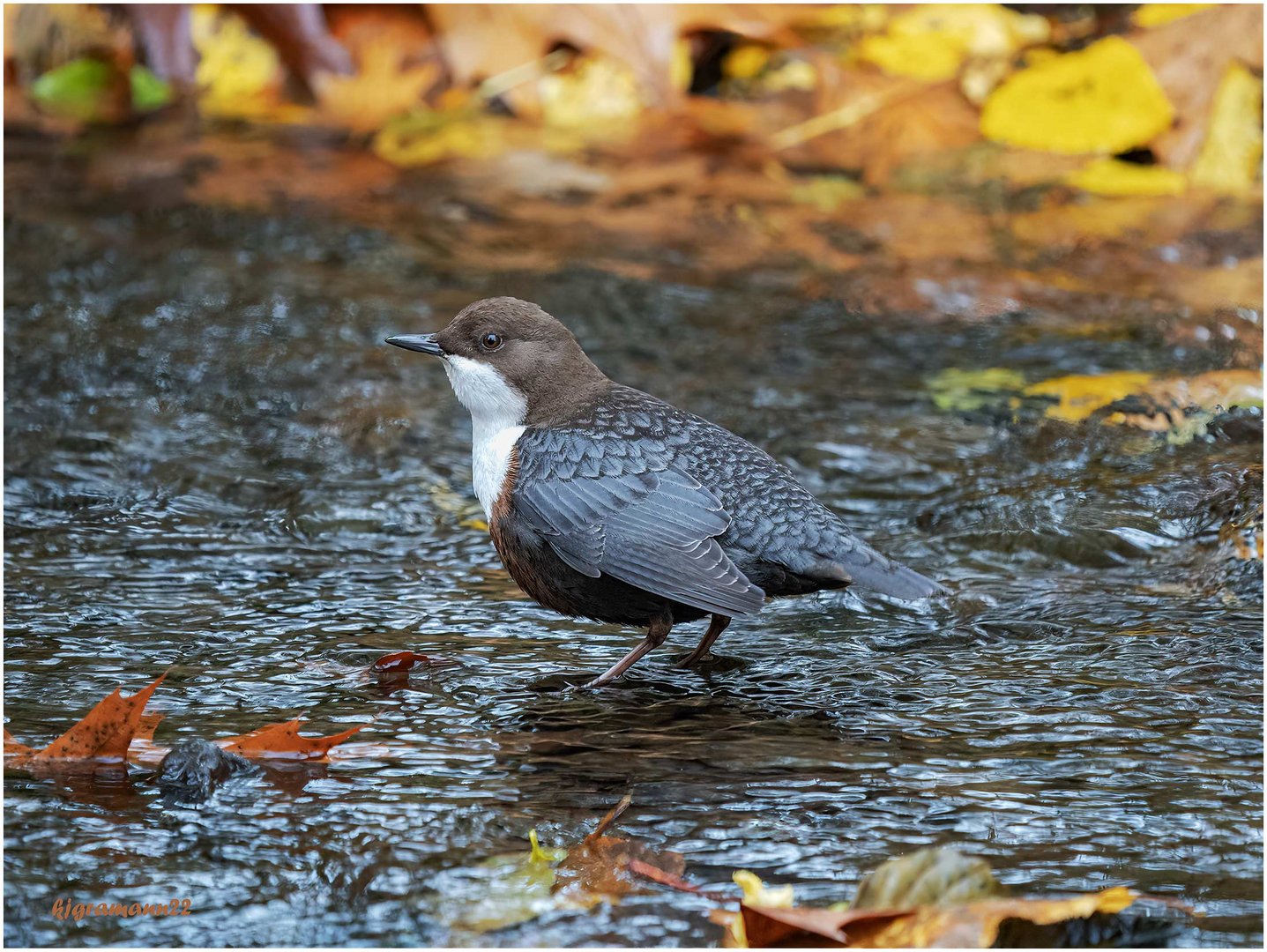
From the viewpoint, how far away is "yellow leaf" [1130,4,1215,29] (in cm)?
827

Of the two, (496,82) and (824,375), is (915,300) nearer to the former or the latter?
(824,375)

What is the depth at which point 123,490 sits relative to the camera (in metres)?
4.72

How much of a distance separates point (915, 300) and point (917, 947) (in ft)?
15.4

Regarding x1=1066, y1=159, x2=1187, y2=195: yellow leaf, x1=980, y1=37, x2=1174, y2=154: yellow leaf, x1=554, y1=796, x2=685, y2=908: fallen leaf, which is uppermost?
x1=980, y1=37, x2=1174, y2=154: yellow leaf

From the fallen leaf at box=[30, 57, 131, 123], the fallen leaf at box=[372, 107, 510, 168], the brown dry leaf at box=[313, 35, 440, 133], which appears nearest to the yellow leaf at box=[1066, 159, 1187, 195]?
the fallen leaf at box=[372, 107, 510, 168]

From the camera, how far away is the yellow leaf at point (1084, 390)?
5348mm

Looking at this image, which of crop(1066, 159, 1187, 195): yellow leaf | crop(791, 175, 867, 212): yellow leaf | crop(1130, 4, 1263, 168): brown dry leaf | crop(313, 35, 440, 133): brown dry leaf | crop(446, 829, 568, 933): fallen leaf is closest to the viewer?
crop(446, 829, 568, 933): fallen leaf

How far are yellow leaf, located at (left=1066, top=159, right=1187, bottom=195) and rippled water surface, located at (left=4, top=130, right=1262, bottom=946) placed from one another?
2.23m

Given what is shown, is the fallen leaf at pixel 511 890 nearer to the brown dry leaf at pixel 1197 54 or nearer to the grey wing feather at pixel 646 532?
the grey wing feather at pixel 646 532

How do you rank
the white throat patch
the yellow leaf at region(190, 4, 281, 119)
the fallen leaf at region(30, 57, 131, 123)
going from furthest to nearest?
the yellow leaf at region(190, 4, 281, 119)
the fallen leaf at region(30, 57, 131, 123)
the white throat patch

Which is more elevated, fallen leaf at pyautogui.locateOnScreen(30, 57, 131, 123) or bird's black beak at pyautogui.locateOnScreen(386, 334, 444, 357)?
fallen leaf at pyautogui.locateOnScreen(30, 57, 131, 123)

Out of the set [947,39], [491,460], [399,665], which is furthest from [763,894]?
[947,39]

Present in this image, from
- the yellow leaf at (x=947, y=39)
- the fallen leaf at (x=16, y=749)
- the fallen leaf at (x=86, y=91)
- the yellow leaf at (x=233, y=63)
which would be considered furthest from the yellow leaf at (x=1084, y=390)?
the fallen leaf at (x=86, y=91)

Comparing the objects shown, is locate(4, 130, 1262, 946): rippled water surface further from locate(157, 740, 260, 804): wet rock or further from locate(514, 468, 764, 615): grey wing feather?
locate(514, 468, 764, 615): grey wing feather
